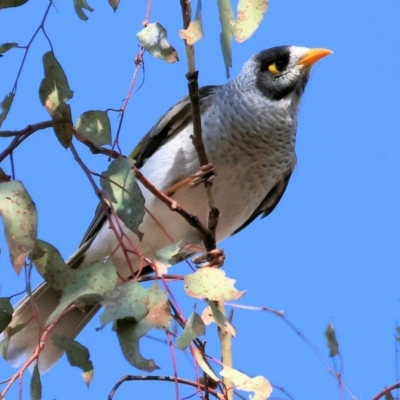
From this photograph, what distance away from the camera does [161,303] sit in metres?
1.60

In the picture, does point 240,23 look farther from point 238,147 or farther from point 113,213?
point 238,147

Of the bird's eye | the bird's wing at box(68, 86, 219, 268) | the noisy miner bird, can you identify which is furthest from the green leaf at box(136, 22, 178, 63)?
the bird's eye

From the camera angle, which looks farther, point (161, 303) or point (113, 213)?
point (113, 213)

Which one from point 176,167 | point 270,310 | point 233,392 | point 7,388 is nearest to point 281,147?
point 176,167

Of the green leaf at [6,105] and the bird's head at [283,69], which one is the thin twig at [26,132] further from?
the bird's head at [283,69]

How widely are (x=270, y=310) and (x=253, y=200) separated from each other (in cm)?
143

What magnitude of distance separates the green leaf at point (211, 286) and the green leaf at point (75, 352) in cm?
25

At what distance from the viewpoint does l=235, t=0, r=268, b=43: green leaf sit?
5.52 ft

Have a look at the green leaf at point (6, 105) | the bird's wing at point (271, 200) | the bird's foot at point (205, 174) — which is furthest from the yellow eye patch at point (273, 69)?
the green leaf at point (6, 105)

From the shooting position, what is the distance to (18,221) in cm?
157

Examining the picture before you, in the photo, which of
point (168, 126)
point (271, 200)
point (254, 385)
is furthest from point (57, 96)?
point (271, 200)

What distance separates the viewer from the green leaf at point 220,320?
1.67 metres

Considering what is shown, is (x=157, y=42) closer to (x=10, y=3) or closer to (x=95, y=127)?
(x=95, y=127)

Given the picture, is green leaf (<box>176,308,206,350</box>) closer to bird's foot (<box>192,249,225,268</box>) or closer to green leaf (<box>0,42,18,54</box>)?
bird's foot (<box>192,249,225,268</box>)
